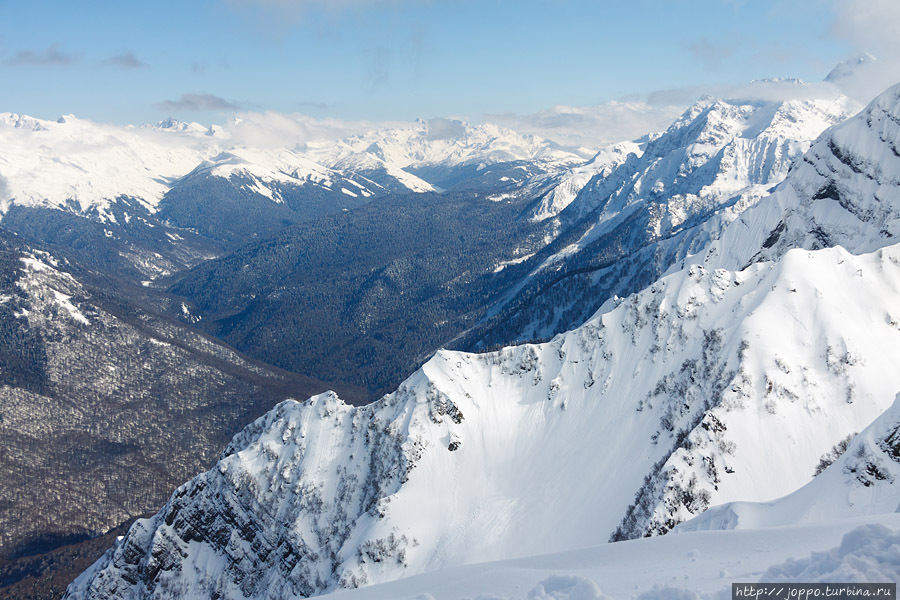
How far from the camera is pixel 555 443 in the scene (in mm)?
130750

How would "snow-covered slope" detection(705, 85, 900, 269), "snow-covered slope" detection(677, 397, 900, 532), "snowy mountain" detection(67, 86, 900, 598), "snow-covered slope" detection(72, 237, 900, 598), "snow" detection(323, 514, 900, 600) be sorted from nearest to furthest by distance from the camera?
"snow" detection(323, 514, 900, 600)
"snow-covered slope" detection(677, 397, 900, 532)
"snowy mountain" detection(67, 86, 900, 598)
"snow-covered slope" detection(72, 237, 900, 598)
"snow-covered slope" detection(705, 85, 900, 269)

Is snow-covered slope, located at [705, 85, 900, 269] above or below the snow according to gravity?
above

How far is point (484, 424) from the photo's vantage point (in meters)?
135

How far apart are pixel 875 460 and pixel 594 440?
6248 cm

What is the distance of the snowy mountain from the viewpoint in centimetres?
10294

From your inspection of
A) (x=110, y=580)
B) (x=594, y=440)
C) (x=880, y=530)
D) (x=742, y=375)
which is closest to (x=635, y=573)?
(x=880, y=530)

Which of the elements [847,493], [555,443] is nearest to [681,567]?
[847,493]

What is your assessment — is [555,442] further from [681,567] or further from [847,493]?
[681,567]

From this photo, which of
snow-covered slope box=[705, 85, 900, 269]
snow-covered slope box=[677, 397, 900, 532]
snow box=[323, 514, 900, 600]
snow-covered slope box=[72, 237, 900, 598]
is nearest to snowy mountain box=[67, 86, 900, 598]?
snow-covered slope box=[72, 237, 900, 598]

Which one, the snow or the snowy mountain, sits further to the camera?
the snowy mountain

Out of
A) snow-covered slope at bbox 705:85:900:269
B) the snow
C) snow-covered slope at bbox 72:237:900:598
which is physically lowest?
snow-covered slope at bbox 72:237:900:598

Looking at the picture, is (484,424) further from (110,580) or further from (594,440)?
(110,580)

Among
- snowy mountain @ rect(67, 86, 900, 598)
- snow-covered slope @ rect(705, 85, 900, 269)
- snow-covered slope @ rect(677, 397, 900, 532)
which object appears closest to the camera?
snow-covered slope @ rect(677, 397, 900, 532)

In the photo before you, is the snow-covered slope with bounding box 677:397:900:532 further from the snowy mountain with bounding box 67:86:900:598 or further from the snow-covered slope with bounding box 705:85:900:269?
the snow-covered slope with bounding box 705:85:900:269
